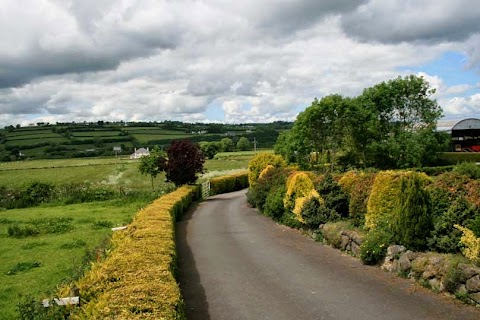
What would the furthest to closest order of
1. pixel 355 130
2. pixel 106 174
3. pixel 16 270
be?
pixel 106 174
pixel 355 130
pixel 16 270

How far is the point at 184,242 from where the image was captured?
16.9 meters


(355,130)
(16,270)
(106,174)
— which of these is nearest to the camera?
(16,270)

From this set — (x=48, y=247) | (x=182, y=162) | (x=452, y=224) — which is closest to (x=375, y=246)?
(x=452, y=224)

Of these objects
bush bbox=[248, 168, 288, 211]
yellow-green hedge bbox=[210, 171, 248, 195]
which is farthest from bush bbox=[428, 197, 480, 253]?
yellow-green hedge bbox=[210, 171, 248, 195]

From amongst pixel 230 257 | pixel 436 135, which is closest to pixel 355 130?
pixel 436 135

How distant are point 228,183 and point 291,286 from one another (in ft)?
117

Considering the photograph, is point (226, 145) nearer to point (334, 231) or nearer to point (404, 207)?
point (334, 231)

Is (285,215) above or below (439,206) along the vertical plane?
below

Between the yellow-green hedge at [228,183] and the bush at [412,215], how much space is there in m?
32.0

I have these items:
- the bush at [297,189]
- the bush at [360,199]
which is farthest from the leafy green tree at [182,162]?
the bush at [360,199]

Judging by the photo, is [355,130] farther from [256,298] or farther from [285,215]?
[256,298]

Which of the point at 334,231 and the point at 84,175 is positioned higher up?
the point at 334,231

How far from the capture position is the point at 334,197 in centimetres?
1623

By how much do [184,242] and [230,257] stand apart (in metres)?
3.60
